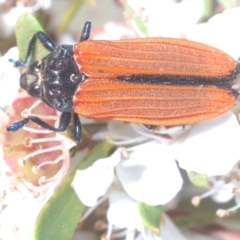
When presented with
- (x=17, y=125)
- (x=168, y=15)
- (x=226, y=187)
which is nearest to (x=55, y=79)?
(x=17, y=125)

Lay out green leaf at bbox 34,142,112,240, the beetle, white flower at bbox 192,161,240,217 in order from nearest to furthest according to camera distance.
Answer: green leaf at bbox 34,142,112,240, the beetle, white flower at bbox 192,161,240,217

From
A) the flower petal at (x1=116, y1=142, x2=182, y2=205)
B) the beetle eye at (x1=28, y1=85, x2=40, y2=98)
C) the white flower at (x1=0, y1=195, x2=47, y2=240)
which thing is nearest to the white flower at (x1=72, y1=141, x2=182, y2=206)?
the flower petal at (x1=116, y1=142, x2=182, y2=205)

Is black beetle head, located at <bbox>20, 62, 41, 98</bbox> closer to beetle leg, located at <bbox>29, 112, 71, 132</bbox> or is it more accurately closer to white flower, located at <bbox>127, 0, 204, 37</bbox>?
beetle leg, located at <bbox>29, 112, 71, 132</bbox>

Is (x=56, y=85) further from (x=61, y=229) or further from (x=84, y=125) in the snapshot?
(x=61, y=229)

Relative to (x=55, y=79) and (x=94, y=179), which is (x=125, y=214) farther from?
(x=55, y=79)

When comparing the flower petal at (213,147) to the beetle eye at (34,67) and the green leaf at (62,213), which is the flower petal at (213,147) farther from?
the beetle eye at (34,67)

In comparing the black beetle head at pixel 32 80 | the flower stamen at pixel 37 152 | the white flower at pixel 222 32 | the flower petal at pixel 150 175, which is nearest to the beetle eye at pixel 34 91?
the black beetle head at pixel 32 80

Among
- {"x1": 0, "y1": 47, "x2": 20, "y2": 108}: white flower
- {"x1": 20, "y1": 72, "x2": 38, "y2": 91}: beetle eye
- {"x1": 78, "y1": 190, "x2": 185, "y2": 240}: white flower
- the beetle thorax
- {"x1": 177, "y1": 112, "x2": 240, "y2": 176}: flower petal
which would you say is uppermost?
{"x1": 0, "y1": 47, "x2": 20, "y2": 108}: white flower
